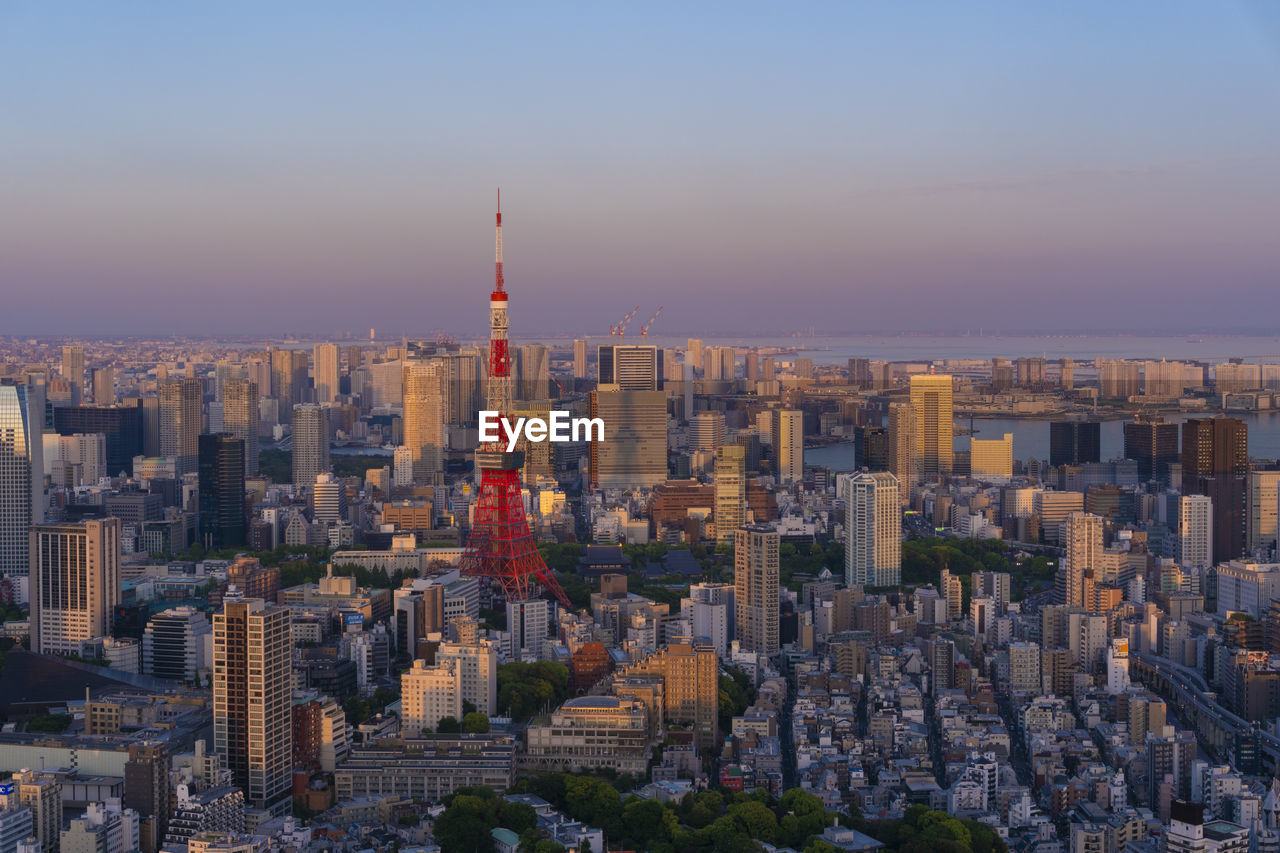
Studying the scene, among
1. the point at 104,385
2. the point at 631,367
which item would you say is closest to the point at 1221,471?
the point at 631,367

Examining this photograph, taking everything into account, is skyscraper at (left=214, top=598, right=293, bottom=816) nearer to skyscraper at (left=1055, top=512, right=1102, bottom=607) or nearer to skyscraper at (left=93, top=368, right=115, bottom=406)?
skyscraper at (left=1055, top=512, right=1102, bottom=607)

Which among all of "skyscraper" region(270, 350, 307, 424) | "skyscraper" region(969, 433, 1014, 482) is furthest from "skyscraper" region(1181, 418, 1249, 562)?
"skyscraper" region(270, 350, 307, 424)

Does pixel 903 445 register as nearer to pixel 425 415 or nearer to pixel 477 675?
pixel 425 415

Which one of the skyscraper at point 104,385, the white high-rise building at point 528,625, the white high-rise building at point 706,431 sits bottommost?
the white high-rise building at point 528,625

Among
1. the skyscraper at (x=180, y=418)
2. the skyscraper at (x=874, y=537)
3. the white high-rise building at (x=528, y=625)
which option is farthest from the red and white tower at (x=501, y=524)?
the skyscraper at (x=180, y=418)

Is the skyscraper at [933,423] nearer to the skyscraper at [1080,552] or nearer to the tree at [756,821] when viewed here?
the skyscraper at [1080,552]
